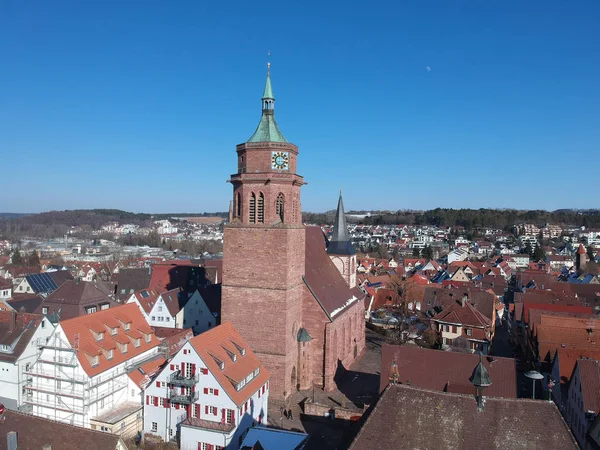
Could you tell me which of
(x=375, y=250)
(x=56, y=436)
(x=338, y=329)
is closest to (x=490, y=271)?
(x=375, y=250)

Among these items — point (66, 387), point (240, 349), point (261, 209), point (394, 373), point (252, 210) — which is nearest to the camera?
point (394, 373)

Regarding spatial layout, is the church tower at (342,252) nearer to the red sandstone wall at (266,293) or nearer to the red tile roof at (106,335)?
the red sandstone wall at (266,293)

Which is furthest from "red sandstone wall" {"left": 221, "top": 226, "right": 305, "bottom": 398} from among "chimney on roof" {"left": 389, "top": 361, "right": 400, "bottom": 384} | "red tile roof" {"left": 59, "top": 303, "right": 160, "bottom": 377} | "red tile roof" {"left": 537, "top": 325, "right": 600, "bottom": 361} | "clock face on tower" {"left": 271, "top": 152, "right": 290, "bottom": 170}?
"red tile roof" {"left": 537, "top": 325, "right": 600, "bottom": 361}

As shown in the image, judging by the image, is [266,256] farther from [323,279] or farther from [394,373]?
[394,373]

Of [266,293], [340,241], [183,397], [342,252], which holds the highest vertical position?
[340,241]

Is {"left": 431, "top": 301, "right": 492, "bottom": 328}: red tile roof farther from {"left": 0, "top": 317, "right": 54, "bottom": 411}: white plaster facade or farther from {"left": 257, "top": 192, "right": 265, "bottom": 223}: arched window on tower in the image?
{"left": 0, "top": 317, "right": 54, "bottom": 411}: white plaster facade

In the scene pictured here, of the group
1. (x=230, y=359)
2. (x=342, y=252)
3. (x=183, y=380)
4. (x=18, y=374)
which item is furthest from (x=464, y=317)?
(x=18, y=374)
